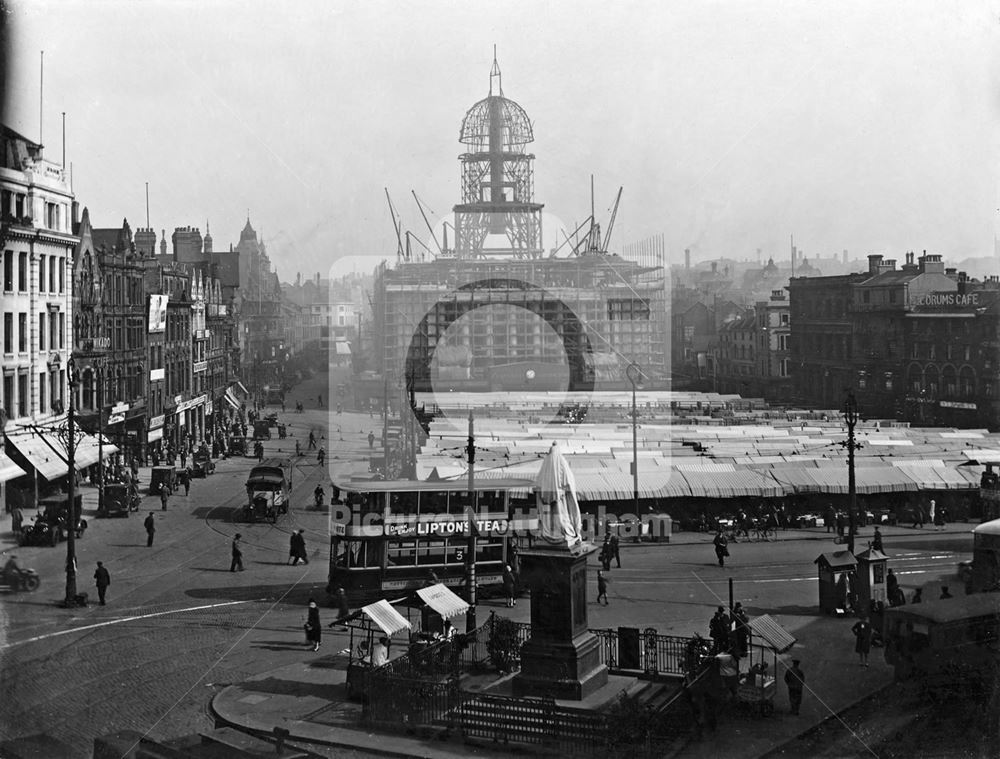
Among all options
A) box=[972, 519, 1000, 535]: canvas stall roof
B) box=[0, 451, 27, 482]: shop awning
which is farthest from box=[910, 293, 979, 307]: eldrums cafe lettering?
box=[0, 451, 27, 482]: shop awning

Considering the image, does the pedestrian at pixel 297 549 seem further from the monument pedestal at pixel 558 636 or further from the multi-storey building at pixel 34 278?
the monument pedestal at pixel 558 636

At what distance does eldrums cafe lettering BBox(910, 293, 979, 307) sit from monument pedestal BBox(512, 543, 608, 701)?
166 feet

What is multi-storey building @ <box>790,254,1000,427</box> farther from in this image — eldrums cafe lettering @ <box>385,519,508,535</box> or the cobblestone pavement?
eldrums cafe lettering @ <box>385,519,508,535</box>

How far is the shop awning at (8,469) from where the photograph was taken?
28.8m

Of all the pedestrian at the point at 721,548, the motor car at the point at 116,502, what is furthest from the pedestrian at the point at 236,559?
the pedestrian at the point at 721,548

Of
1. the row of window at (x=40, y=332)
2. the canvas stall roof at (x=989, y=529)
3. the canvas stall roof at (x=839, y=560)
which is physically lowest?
the canvas stall roof at (x=839, y=560)

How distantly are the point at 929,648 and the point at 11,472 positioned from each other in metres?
24.7

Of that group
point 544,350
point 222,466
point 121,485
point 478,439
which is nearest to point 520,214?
point 544,350

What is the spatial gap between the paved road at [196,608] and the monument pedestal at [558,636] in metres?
4.43

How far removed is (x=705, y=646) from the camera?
15.8 metres

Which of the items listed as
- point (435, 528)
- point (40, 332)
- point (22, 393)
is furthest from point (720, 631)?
point (40, 332)

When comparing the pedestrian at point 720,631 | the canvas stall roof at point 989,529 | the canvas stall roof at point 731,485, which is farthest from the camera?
the canvas stall roof at point 731,485

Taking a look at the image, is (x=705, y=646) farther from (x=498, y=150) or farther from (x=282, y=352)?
(x=282, y=352)

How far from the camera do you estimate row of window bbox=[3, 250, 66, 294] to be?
30734 mm
